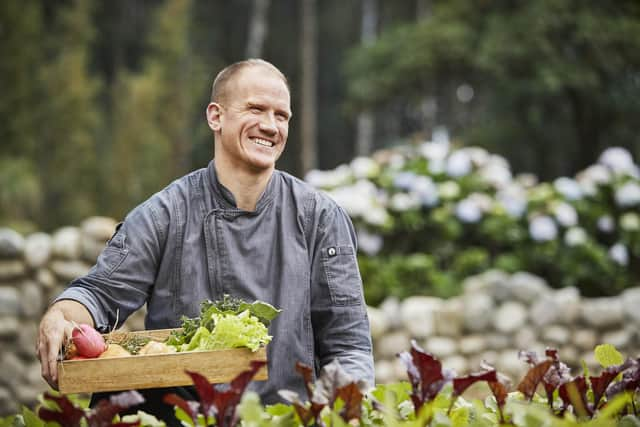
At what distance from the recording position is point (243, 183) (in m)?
2.25

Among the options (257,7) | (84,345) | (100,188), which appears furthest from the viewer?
(257,7)

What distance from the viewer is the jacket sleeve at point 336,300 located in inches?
86.1

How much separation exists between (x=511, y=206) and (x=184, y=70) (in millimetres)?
13427

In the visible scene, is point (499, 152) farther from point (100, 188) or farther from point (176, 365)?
point (176, 365)

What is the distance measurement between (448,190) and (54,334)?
5114 mm

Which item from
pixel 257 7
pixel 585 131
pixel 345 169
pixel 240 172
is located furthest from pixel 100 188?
pixel 240 172

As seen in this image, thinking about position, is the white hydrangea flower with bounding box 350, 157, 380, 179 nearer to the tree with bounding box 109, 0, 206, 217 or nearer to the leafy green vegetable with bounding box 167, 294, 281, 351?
the leafy green vegetable with bounding box 167, 294, 281, 351

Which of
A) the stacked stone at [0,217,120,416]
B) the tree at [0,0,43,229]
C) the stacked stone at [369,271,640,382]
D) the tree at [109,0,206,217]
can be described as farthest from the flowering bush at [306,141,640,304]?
the tree at [109,0,206,217]

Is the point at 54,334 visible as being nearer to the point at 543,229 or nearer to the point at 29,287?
the point at 29,287

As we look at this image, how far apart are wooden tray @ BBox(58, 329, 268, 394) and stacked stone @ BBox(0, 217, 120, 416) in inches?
167

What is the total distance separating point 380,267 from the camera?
638 cm

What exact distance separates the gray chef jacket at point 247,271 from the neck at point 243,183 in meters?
0.02

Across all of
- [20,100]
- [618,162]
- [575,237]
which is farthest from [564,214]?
[20,100]

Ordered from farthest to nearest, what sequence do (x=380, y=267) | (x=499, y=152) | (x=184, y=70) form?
(x=184, y=70) < (x=499, y=152) < (x=380, y=267)
